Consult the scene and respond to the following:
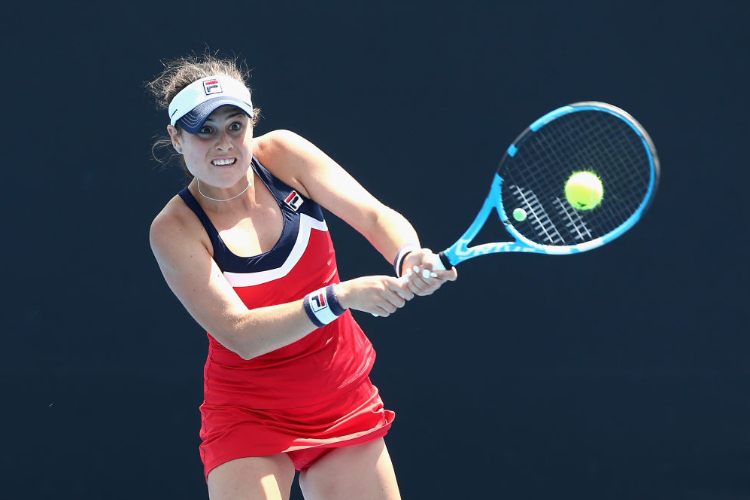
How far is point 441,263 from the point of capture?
7.47 feet

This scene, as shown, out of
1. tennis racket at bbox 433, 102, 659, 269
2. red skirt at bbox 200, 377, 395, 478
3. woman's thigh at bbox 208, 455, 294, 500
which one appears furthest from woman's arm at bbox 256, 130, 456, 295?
woman's thigh at bbox 208, 455, 294, 500

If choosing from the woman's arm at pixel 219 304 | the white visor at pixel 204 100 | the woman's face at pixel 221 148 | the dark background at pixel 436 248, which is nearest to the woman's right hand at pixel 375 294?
the woman's arm at pixel 219 304

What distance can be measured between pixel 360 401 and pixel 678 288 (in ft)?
5.52

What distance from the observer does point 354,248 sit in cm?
398

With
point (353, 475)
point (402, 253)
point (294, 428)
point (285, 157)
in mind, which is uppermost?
point (285, 157)

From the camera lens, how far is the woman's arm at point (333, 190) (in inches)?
99.7

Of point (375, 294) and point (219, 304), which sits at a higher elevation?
point (219, 304)

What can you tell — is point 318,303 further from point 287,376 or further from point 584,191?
point 584,191

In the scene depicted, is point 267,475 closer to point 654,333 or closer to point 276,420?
point 276,420

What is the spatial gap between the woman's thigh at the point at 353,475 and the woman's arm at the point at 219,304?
15.3 inches

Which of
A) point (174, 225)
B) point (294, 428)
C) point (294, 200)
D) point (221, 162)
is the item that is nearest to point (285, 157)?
point (294, 200)

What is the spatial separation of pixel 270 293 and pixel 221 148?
38cm

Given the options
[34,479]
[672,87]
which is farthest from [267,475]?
[672,87]

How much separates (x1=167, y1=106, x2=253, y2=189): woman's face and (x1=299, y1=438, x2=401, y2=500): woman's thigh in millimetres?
748
